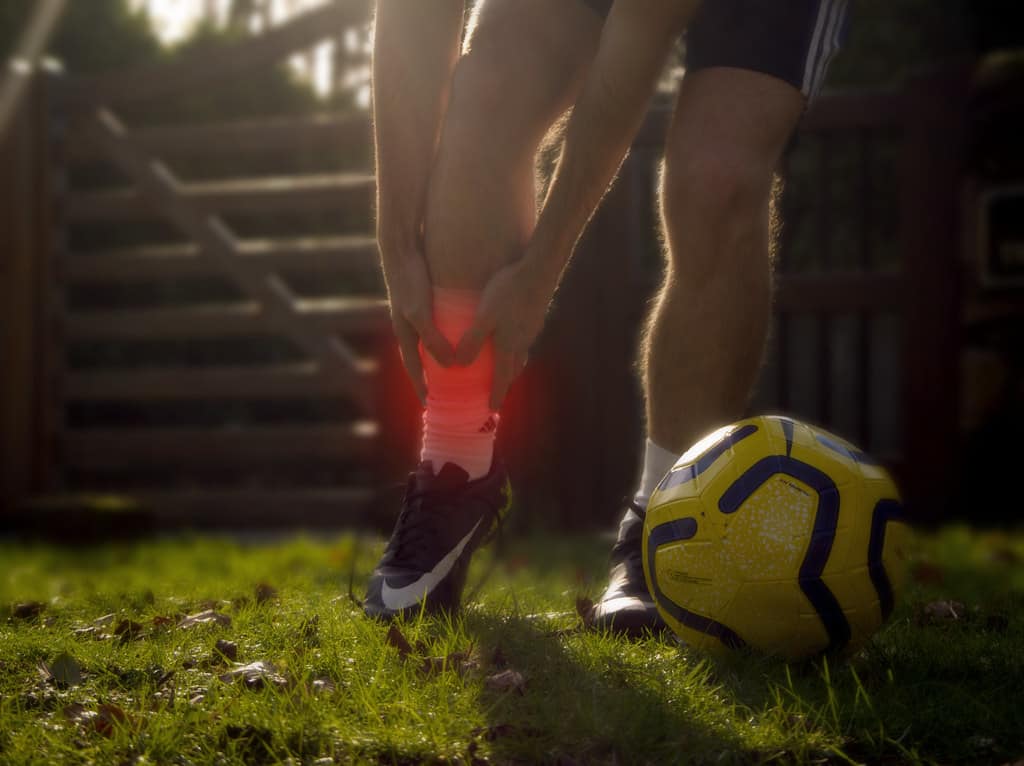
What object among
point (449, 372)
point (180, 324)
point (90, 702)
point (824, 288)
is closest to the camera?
point (90, 702)

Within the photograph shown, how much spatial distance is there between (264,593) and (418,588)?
578 mm

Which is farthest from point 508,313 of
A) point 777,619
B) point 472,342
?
point 777,619

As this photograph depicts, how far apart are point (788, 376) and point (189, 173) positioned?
4.30 metres

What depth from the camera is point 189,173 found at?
7633 millimetres

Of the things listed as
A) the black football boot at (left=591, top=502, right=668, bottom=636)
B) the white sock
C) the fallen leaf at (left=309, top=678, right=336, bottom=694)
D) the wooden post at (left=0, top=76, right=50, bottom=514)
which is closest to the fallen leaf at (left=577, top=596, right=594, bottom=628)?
the black football boot at (left=591, top=502, right=668, bottom=636)

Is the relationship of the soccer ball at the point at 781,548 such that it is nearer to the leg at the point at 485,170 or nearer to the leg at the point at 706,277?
the leg at the point at 706,277

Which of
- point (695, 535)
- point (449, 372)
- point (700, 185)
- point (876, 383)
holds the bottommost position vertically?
point (876, 383)

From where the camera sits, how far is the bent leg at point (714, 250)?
225 cm

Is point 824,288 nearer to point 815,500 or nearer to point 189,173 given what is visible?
point 815,500

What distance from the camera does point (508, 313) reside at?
2.26m

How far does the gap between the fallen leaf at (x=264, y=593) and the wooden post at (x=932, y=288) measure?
132 inches

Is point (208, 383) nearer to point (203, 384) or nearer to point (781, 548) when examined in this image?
point (203, 384)

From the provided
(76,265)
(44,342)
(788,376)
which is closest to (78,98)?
(76,265)

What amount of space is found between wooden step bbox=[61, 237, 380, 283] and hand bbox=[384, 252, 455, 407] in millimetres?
3394
